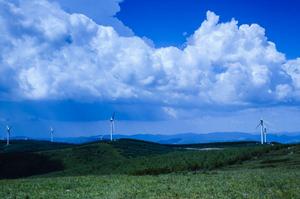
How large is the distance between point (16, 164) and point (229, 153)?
6517 centimetres

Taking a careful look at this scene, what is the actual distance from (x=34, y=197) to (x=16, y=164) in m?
113

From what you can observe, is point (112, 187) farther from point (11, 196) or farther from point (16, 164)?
point (16, 164)

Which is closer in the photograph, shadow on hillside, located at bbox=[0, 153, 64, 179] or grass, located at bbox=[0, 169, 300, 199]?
grass, located at bbox=[0, 169, 300, 199]

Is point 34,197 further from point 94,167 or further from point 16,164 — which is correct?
point 16,164

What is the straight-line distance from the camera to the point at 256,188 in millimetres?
43031

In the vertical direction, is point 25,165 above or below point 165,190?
below

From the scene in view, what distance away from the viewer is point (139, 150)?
582ft

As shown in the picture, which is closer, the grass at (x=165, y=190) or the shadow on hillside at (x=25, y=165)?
the grass at (x=165, y=190)

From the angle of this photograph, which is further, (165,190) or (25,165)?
(25,165)

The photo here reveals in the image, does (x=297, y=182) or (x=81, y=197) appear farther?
(x=297, y=182)

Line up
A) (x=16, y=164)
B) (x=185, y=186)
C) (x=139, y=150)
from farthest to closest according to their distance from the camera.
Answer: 1. (x=139, y=150)
2. (x=16, y=164)
3. (x=185, y=186)

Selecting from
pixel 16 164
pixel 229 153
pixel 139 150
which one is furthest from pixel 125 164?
pixel 139 150

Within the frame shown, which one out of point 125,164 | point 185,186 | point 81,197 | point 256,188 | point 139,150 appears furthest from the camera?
point 139,150

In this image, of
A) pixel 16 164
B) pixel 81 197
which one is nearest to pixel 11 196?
pixel 81 197
